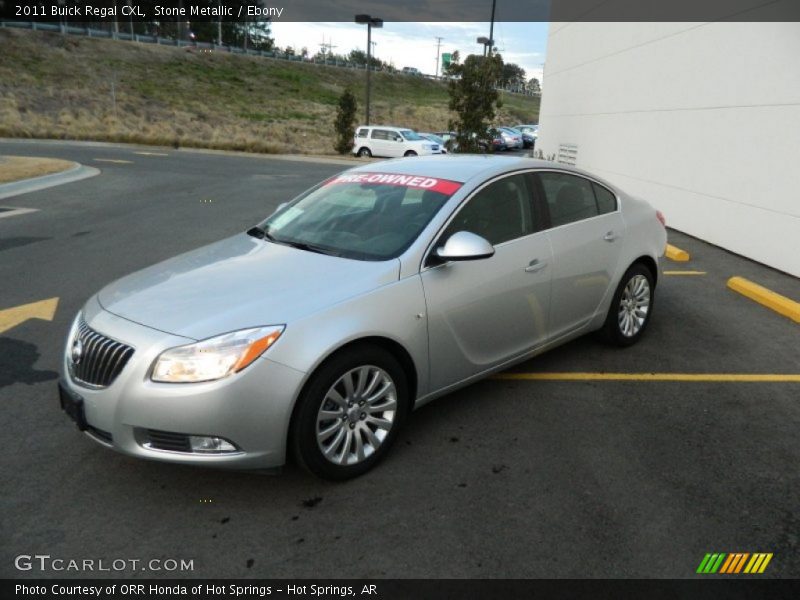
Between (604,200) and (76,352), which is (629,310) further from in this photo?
(76,352)

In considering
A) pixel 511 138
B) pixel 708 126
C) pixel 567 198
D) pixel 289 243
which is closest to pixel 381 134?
pixel 511 138

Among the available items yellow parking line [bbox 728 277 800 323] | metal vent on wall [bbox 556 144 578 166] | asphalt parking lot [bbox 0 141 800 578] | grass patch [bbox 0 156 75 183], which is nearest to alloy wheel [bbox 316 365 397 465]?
asphalt parking lot [bbox 0 141 800 578]

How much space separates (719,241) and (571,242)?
6.47m

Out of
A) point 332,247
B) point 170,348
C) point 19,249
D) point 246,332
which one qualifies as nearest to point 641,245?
point 332,247

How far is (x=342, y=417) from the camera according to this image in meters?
3.22

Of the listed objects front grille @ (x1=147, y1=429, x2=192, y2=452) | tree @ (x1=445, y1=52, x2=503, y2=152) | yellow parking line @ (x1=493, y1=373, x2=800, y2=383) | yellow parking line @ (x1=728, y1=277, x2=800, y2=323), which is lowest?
yellow parking line @ (x1=493, y1=373, x2=800, y2=383)

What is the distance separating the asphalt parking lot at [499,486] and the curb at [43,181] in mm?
9092

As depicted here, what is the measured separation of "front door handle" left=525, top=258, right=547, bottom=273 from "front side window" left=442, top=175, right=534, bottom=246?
0.65 ft

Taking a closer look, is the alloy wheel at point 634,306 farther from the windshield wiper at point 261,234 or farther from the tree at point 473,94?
the tree at point 473,94

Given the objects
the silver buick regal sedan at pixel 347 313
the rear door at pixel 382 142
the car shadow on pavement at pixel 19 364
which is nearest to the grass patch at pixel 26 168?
the car shadow on pavement at pixel 19 364

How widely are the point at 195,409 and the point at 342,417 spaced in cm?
75

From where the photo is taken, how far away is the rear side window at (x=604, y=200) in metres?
4.89

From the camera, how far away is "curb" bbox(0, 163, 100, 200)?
1284cm

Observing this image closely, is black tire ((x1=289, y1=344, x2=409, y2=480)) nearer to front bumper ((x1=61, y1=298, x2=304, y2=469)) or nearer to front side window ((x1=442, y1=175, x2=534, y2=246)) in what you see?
front bumper ((x1=61, y1=298, x2=304, y2=469))
